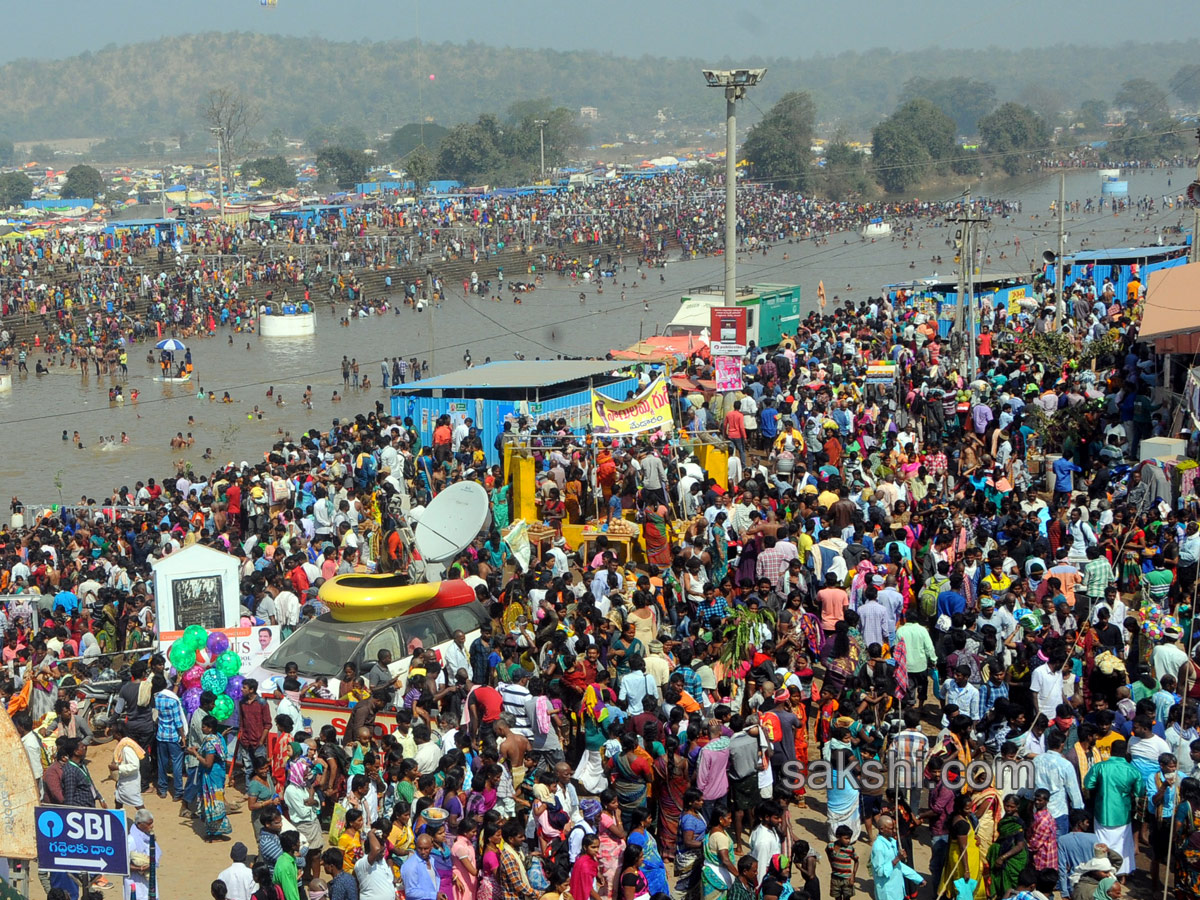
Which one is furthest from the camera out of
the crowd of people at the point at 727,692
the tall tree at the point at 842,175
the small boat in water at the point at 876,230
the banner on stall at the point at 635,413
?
the tall tree at the point at 842,175

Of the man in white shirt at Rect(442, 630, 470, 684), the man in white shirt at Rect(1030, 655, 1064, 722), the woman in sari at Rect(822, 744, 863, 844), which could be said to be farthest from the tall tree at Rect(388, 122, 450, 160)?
the woman in sari at Rect(822, 744, 863, 844)

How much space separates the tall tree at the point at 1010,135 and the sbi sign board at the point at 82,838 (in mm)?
122058

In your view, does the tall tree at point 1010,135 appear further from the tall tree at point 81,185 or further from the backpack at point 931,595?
the backpack at point 931,595

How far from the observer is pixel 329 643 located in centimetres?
904

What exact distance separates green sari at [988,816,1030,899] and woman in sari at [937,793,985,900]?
6cm

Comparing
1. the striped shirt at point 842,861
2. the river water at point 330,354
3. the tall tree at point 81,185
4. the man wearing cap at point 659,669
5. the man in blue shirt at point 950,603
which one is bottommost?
the river water at point 330,354

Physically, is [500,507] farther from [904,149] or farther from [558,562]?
[904,149]

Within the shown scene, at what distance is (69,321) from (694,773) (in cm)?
3897

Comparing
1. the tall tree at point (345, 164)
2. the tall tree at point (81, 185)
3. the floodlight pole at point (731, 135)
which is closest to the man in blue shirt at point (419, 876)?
the floodlight pole at point (731, 135)

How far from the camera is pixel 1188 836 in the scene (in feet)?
21.2

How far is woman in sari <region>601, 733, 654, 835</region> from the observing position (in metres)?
7.32

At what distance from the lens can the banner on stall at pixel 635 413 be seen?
13961mm

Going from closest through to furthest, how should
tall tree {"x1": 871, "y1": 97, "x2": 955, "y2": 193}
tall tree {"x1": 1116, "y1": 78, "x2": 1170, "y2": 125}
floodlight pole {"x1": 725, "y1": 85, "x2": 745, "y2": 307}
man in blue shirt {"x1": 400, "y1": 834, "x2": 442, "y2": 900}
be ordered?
man in blue shirt {"x1": 400, "y1": 834, "x2": 442, "y2": 900}
floodlight pole {"x1": 725, "y1": 85, "x2": 745, "y2": 307}
tall tree {"x1": 871, "y1": 97, "x2": 955, "y2": 193}
tall tree {"x1": 1116, "y1": 78, "x2": 1170, "y2": 125}

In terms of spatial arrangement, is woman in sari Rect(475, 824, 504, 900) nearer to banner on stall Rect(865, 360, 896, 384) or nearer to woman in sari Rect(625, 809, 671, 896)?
woman in sari Rect(625, 809, 671, 896)
